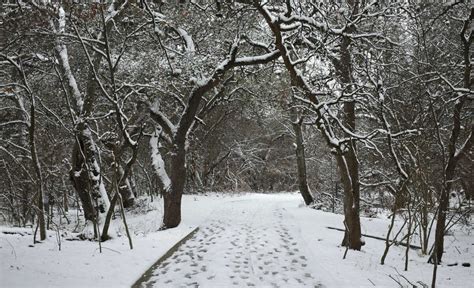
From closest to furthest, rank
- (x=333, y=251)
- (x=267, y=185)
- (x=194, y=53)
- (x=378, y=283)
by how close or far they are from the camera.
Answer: (x=378, y=283)
(x=333, y=251)
(x=194, y=53)
(x=267, y=185)

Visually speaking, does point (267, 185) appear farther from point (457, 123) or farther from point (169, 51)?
point (457, 123)

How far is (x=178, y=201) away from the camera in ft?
39.9

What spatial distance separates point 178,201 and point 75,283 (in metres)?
6.49

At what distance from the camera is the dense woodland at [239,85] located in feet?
26.1

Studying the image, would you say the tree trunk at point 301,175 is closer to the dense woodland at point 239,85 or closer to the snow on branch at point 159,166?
the dense woodland at point 239,85

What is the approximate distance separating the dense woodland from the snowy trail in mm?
1601

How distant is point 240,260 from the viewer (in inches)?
301

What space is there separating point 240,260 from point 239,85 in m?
8.59

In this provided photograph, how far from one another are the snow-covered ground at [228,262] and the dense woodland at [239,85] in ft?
2.28

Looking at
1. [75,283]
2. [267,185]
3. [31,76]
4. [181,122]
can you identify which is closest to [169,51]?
[181,122]

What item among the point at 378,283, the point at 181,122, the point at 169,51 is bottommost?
the point at 378,283

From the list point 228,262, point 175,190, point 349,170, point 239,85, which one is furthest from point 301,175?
point 228,262

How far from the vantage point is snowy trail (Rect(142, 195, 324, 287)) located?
631cm

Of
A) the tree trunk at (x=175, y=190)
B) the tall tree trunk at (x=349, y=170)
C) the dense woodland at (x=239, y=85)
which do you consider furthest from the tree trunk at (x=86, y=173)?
the tall tree trunk at (x=349, y=170)
